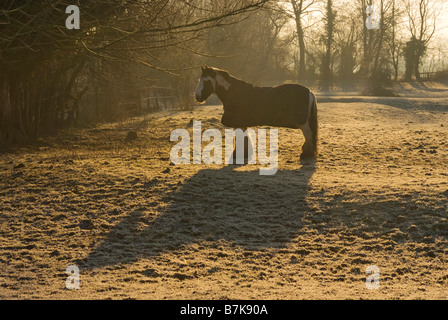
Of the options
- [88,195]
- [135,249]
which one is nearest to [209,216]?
[135,249]

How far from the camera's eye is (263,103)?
10781mm

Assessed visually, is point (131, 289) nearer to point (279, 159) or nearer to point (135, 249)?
point (135, 249)

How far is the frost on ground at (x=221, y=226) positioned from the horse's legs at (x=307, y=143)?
0.26 meters

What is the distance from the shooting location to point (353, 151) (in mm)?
12344

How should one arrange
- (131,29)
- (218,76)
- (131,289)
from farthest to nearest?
1. (218,76)
2. (131,29)
3. (131,289)

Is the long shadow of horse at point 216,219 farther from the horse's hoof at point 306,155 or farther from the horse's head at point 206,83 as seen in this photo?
the horse's head at point 206,83

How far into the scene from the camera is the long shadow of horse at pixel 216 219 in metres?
6.27

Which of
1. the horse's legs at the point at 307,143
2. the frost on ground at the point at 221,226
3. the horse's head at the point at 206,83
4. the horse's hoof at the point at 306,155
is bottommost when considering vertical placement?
the frost on ground at the point at 221,226

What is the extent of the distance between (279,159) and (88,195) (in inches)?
176

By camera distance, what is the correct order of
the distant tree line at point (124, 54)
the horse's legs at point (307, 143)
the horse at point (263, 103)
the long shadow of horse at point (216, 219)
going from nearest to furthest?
1. the long shadow of horse at point (216, 219)
2. the distant tree line at point (124, 54)
3. the horse at point (263, 103)
4. the horse's legs at point (307, 143)

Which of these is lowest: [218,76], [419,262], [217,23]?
[419,262]

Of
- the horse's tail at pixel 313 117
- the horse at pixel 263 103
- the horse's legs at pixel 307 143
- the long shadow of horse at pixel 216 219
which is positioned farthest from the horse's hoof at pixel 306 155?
the long shadow of horse at pixel 216 219

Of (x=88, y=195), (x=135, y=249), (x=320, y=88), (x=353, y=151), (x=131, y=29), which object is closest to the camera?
(x=135, y=249)

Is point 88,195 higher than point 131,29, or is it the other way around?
point 131,29
